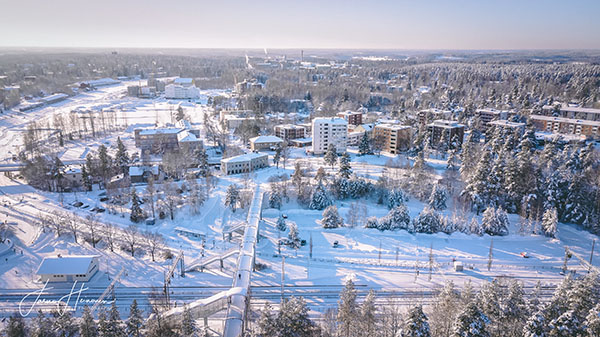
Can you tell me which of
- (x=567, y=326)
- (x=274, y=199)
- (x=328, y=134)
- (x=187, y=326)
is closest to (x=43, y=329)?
(x=187, y=326)

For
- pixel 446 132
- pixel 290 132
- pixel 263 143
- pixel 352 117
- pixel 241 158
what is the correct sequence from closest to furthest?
pixel 241 158 < pixel 446 132 < pixel 263 143 < pixel 290 132 < pixel 352 117

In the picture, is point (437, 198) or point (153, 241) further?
point (437, 198)

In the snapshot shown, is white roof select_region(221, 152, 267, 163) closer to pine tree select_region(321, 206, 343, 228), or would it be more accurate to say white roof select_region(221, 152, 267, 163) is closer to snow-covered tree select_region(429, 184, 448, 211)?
pine tree select_region(321, 206, 343, 228)

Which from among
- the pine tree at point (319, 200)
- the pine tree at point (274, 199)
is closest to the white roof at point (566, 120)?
the pine tree at point (319, 200)

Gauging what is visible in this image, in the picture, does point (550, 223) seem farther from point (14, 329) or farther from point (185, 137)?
point (185, 137)

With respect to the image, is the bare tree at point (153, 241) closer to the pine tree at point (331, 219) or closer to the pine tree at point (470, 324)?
the pine tree at point (331, 219)

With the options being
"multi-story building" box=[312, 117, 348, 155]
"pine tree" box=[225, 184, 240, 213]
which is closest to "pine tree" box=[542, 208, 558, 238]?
"multi-story building" box=[312, 117, 348, 155]
